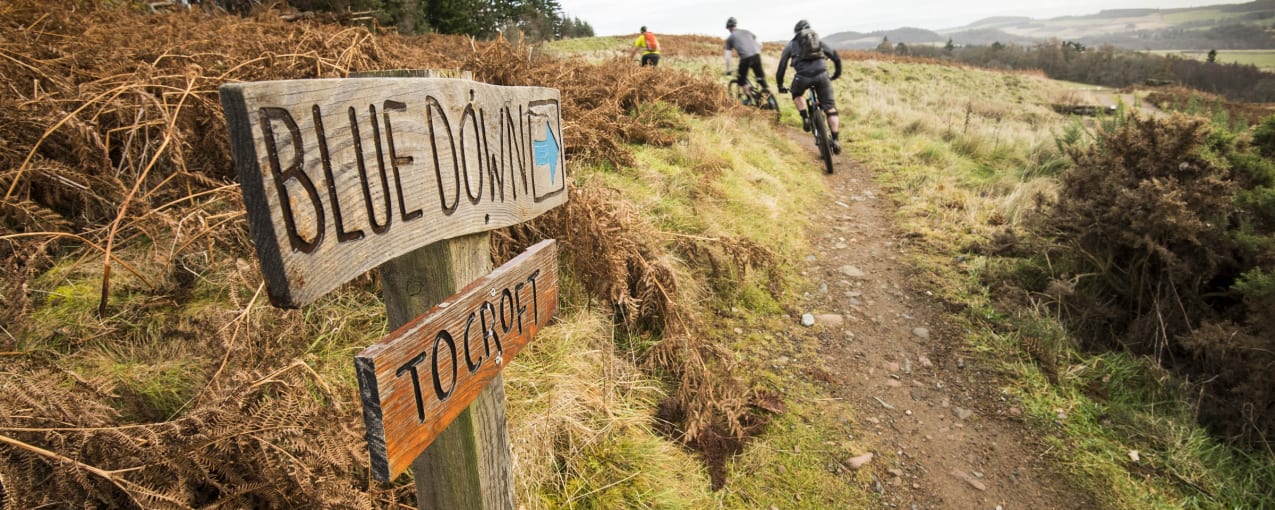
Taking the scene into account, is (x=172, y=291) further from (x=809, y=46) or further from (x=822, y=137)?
(x=809, y=46)

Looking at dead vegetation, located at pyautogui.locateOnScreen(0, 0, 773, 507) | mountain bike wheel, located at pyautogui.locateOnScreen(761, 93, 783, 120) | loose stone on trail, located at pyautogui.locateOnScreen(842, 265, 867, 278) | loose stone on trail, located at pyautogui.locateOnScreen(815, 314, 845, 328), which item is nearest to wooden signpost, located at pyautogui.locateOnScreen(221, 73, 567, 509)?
dead vegetation, located at pyautogui.locateOnScreen(0, 0, 773, 507)

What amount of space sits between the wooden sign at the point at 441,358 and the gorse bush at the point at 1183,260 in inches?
156

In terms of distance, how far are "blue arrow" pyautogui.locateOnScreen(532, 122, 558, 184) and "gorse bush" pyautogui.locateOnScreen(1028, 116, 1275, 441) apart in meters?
3.92

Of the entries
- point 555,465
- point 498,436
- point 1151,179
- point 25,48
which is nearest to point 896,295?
point 1151,179

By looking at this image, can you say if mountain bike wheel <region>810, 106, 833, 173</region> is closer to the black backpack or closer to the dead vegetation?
the black backpack

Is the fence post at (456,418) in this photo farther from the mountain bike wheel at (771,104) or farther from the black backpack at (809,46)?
the mountain bike wheel at (771,104)

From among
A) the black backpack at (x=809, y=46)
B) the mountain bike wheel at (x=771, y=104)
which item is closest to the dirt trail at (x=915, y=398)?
the black backpack at (x=809, y=46)

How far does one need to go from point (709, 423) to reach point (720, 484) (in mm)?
309

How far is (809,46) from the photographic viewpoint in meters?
7.19

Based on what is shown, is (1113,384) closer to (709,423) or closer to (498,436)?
(709,423)

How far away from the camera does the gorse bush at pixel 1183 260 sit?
3.01 m

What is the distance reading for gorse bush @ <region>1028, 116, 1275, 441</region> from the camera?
3.01m

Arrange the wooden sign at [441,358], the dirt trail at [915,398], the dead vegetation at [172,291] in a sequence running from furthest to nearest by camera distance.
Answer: the dirt trail at [915,398]
the dead vegetation at [172,291]
the wooden sign at [441,358]

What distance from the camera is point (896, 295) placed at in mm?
4336
